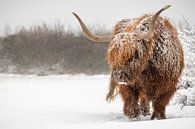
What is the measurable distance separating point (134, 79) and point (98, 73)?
16.9 m

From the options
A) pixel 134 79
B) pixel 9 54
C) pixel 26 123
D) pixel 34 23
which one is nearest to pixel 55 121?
pixel 26 123

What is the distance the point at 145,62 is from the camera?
777 centimetres

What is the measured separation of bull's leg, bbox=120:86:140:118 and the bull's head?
64 cm

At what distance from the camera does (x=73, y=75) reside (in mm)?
24953

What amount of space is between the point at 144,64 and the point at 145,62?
43 mm

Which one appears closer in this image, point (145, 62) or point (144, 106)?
point (145, 62)

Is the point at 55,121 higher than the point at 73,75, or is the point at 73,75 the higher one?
the point at 55,121

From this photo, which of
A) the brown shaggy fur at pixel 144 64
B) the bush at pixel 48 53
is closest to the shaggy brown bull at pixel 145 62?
the brown shaggy fur at pixel 144 64

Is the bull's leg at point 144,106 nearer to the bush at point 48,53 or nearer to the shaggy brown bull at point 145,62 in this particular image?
the shaggy brown bull at point 145,62

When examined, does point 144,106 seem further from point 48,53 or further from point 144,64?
point 48,53

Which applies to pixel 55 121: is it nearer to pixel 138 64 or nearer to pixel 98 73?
pixel 138 64

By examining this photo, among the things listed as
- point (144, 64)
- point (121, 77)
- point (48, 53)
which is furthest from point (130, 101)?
point (48, 53)

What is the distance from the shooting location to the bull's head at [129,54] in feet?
24.6

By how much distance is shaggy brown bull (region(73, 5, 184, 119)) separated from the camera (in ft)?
24.8
